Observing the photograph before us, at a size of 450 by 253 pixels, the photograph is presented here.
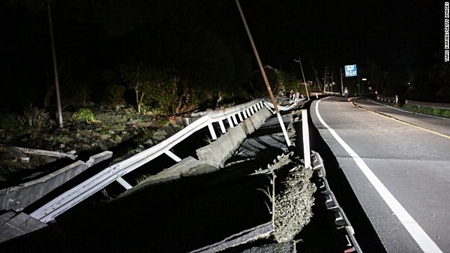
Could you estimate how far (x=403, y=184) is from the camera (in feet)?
20.1

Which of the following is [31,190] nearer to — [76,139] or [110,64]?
[76,139]

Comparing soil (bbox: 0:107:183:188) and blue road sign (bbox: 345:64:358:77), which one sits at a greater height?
blue road sign (bbox: 345:64:358:77)

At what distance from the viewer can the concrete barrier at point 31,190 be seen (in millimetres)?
4457

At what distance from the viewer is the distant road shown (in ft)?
13.7

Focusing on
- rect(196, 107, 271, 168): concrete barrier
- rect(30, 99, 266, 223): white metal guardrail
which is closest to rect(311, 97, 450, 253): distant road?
rect(196, 107, 271, 168): concrete barrier

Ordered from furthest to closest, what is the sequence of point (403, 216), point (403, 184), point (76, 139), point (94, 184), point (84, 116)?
point (84, 116), point (76, 139), point (403, 184), point (94, 184), point (403, 216)

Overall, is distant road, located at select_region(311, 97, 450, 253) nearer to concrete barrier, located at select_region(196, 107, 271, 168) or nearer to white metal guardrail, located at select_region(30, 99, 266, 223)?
concrete barrier, located at select_region(196, 107, 271, 168)

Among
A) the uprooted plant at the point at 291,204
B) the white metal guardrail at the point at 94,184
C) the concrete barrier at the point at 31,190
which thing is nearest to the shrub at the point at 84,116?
the white metal guardrail at the point at 94,184

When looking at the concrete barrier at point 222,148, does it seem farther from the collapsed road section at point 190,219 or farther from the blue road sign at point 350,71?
the blue road sign at point 350,71

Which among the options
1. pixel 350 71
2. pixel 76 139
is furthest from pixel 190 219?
pixel 350 71

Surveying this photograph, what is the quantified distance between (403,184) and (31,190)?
20.0 feet

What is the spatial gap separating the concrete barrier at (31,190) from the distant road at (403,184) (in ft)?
15.4

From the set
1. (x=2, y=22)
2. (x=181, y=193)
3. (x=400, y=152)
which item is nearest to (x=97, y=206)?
(x=181, y=193)

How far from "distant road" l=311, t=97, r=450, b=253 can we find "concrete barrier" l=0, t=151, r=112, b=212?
4705 mm
